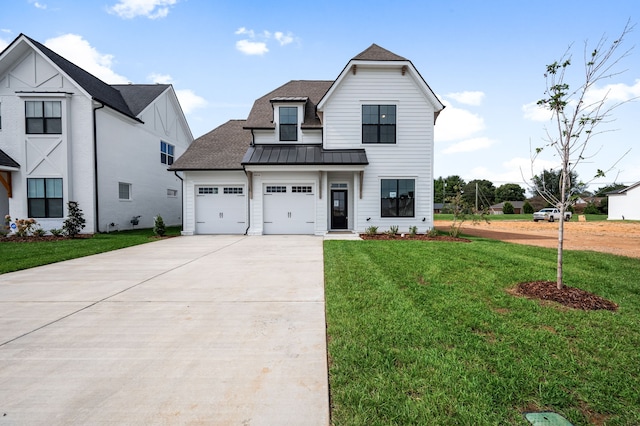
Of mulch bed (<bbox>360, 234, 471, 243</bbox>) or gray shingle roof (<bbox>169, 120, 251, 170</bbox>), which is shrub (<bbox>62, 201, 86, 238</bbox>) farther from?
mulch bed (<bbox>360, 234, 471, 243</bbox>)

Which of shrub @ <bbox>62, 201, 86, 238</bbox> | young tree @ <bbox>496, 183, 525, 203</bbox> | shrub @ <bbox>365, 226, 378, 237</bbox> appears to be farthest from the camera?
young tree @ <bbox>496, 183, 525, 203</bbox>

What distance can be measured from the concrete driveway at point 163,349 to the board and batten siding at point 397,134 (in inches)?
337

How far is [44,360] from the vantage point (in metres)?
2.90

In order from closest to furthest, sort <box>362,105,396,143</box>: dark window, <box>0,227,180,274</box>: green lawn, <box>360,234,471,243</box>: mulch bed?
<box>0,227,180,274</box>: green lawn → <box>360,234,471,243</box>: mulch bed → <box>362,105,396,143</box>: dark window

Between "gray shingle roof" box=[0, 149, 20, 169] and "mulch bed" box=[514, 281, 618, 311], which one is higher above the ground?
"gray shingle roof" box=[0, 149, 20, 169]

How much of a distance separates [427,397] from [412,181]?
498 inches

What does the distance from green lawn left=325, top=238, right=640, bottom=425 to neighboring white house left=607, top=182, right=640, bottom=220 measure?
40834 mm

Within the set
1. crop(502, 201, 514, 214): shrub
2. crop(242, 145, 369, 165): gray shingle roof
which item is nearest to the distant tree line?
crop(502, 201, 514, 214): shrub

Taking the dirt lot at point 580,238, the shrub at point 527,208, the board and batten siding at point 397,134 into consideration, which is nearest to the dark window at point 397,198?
the board and batten siding at point 397,134

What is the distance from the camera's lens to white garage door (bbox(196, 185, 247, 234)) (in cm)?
1470

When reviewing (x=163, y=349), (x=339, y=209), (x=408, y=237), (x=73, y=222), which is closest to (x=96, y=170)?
(x=73, y=222)

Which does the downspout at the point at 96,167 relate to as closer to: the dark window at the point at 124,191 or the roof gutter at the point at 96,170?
the roof gutter at the point at 96,170

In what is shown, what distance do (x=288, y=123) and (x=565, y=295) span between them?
43.1 ft

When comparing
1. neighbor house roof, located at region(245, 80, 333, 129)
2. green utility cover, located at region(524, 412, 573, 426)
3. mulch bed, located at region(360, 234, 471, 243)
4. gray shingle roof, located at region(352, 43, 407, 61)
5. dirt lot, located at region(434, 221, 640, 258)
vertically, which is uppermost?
gray shingle roof, located at region(352, 43, 407, 61)
